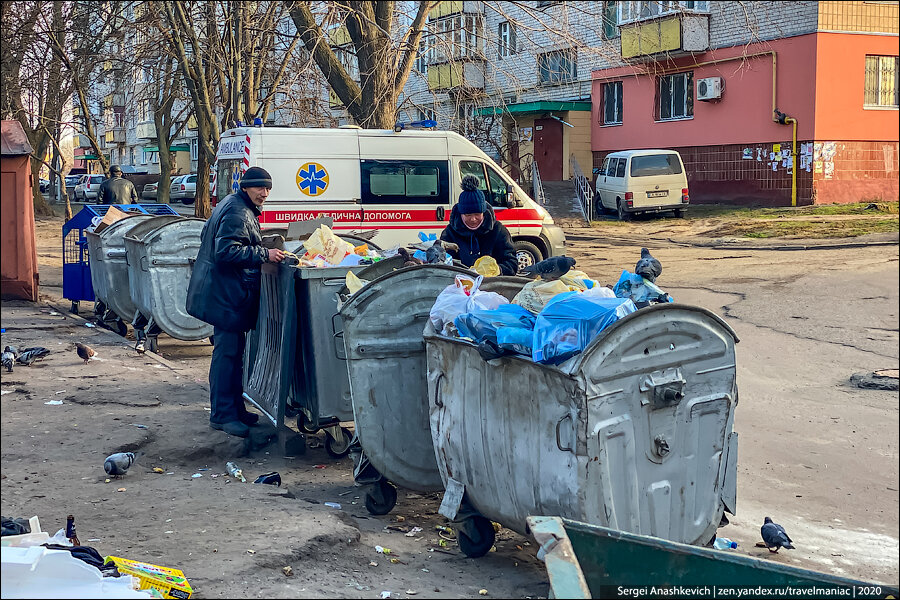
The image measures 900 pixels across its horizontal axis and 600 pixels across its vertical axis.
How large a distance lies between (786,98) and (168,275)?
19812 mm

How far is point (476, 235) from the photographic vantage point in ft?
23.1

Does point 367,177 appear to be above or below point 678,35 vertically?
below

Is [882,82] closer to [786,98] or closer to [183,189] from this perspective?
[786,98]

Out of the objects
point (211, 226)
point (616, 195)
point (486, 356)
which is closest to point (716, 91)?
point (616, 195)

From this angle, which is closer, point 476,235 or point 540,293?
point 540,293

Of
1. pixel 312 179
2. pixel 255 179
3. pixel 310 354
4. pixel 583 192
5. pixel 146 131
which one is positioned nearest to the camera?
pixel 310 354

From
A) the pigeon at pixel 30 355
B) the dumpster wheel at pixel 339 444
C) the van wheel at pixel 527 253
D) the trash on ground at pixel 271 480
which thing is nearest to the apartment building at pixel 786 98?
the van wheel at pixel 527 253

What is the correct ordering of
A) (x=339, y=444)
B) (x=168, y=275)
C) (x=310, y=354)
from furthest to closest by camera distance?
(x=168, y=275)
(x=339, y=444)
(x=310, y=354)

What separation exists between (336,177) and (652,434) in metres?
10.4

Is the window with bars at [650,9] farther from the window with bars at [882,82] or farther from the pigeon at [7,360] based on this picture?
the pigeon at [7,360]

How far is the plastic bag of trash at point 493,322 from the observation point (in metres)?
4.29

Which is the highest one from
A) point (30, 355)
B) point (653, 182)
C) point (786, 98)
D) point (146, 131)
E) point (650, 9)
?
point (146, 131)

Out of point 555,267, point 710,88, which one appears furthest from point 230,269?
point 710,88

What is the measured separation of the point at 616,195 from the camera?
83.9 ft
